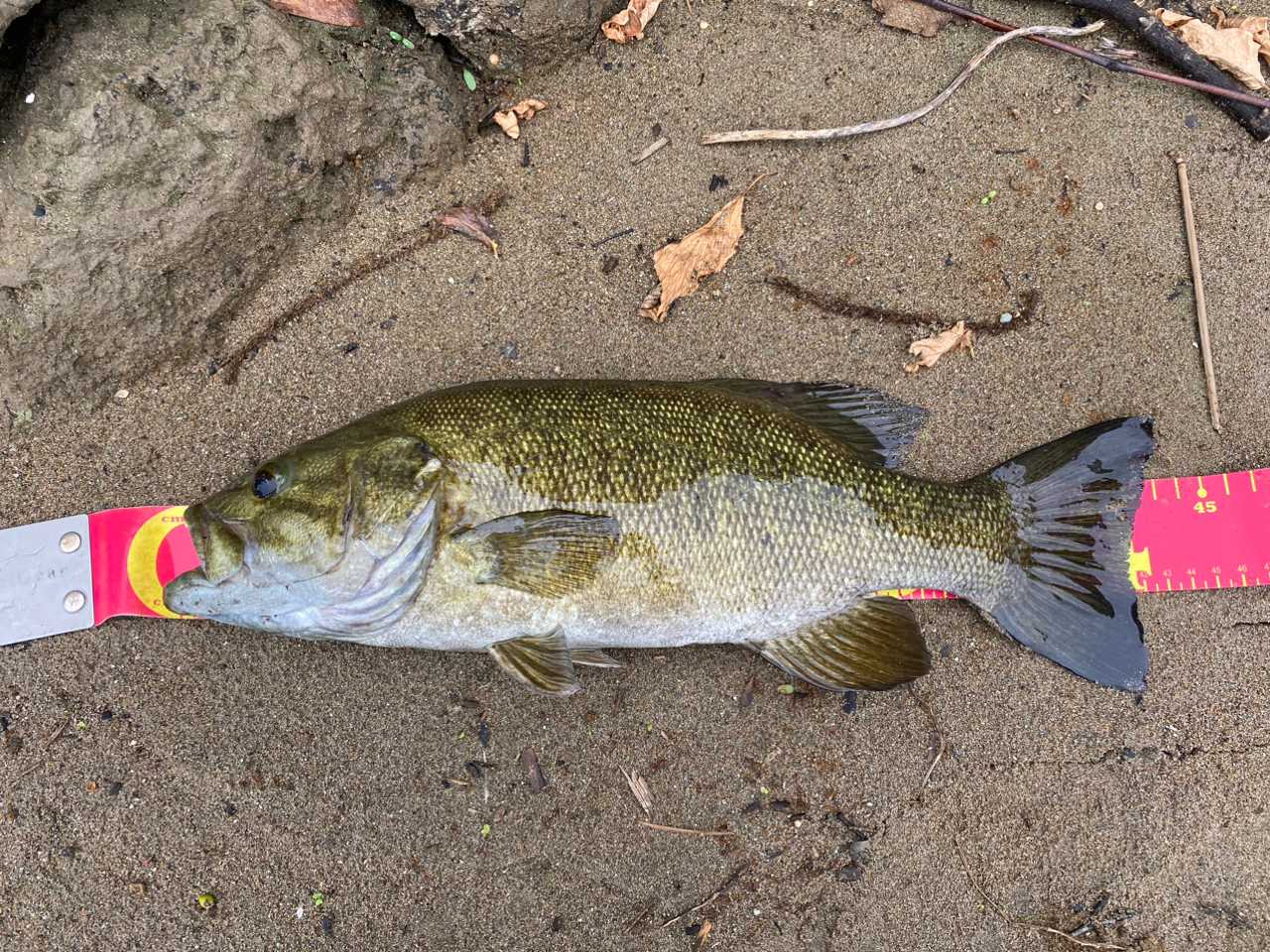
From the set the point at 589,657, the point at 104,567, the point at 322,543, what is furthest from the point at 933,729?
the point at 104,567

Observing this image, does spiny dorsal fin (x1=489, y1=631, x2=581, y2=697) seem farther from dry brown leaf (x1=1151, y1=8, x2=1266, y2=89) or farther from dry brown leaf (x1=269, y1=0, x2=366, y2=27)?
dry brown leaf (x1=1151, y1=8, x2=1266, y2=89)

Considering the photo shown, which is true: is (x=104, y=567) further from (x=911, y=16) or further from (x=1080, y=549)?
(x=911, y=16)

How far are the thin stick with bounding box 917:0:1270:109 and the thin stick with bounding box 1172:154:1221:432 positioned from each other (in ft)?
0.85

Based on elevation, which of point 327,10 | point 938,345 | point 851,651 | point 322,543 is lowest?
point 851,651

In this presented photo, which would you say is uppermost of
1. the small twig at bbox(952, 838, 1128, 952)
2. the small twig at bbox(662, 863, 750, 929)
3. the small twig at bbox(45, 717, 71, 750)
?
the small twig at bbox(45, 717, 71, 750)

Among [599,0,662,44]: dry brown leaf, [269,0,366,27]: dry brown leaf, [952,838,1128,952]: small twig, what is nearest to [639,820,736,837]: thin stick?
[952,838,1128,952]: small twig

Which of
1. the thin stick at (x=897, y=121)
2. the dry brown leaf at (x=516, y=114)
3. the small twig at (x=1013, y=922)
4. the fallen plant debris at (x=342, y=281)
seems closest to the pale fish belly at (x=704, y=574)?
the small twig at (x=1013, y=922)

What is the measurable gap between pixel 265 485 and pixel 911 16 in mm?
2997

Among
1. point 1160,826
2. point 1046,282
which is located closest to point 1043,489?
point 1046,282

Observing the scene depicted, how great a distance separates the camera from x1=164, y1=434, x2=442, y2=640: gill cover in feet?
7.50

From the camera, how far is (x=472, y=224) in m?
2.98

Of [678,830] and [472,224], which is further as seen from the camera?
[472,224]

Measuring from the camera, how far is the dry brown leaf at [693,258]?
9.70 feet

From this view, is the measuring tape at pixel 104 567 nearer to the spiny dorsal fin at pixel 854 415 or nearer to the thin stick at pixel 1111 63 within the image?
the spiny dorsal fin at pixel 854 415
